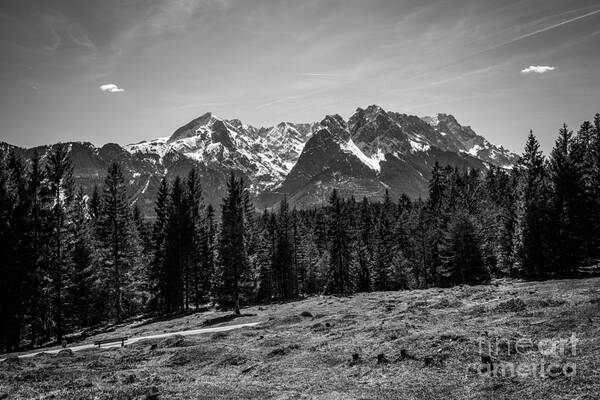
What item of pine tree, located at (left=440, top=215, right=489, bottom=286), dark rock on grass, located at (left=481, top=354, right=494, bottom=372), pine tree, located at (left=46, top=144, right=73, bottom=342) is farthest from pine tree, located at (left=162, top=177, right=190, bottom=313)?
dark rock on grass, located at (left=481, top=354, right=494, bottom=372)

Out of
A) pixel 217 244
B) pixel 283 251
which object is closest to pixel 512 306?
pixel 217 244

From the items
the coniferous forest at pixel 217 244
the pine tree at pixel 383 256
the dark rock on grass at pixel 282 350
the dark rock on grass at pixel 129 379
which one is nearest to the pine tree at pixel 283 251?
the coniferous forest at pixel 217 244

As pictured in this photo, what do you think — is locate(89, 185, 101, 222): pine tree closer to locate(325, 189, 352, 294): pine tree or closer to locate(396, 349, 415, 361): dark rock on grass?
locate(325, 189, 352, 294): pine tree

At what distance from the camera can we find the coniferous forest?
38312 mm

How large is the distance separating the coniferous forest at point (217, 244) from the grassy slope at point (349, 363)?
54.7ft

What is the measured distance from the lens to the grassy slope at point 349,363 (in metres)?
12.9

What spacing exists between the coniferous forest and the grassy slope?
657 inches

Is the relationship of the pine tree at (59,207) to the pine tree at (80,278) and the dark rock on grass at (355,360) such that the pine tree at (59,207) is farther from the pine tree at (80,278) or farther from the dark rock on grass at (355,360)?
the dark rock on grass at (355,360)

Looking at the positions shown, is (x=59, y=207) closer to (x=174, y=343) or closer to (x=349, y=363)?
(x=174, y=343)

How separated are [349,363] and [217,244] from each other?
45.2 meters

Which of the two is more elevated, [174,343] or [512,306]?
[512,306]

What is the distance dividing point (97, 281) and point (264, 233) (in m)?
42.5

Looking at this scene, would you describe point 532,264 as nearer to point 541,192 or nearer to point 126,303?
point 541,192

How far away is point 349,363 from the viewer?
687 inches
